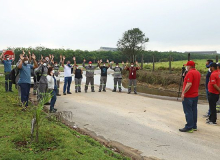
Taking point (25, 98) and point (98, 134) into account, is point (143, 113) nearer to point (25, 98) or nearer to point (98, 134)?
point (98, 134)

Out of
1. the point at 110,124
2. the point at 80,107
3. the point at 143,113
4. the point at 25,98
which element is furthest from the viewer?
the point at 80,107

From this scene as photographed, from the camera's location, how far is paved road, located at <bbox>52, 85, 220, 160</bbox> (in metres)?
5.50

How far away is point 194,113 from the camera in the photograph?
709 cm

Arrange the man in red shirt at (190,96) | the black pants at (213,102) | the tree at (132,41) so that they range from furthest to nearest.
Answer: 1. the tree at (132,41)
2. the black pants at (213,102)
3. the man in red shirt at (190,96)

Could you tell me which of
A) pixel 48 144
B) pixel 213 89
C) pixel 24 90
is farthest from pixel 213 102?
pixel 24 90

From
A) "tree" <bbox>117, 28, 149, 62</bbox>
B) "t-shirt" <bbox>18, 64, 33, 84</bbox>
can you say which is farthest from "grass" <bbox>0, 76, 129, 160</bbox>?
"tree" <bbox>117, 28, 149, 62</bbox>

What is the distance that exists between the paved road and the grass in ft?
3.07

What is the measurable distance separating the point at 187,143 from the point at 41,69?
673cm

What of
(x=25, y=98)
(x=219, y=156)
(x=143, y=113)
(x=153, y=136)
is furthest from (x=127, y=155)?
(x=25, y=98)

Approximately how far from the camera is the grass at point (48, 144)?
184 inches

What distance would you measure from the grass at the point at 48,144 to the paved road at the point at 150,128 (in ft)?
3.07

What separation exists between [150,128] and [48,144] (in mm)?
3233

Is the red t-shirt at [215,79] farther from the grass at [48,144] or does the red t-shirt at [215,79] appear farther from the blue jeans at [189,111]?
the grass at [48,144]

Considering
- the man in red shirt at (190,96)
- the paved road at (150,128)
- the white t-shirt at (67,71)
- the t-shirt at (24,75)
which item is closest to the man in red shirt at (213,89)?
the paved road at (150,128)
